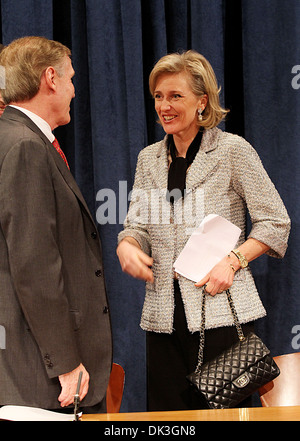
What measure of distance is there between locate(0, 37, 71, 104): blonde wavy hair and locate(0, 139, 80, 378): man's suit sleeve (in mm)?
225

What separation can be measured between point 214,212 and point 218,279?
0.23m

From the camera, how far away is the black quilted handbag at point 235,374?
1.70 metres

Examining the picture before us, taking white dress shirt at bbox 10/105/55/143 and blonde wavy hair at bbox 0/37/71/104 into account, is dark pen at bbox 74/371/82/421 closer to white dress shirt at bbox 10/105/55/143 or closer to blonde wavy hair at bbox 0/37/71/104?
white dress shirt at bbox 10/105/55/143

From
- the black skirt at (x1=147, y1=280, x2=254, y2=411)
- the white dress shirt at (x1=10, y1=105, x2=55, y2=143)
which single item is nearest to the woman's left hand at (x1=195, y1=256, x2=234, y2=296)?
the black skirt at (x1=147, y1=280, x2=254, y2=411)

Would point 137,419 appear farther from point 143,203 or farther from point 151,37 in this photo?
point 151,37

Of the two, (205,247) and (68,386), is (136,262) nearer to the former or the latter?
(205,247)

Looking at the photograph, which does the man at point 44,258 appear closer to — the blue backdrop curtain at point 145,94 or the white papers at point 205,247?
the white papers at point 205,247

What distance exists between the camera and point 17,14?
269cm

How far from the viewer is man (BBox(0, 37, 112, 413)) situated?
141cm

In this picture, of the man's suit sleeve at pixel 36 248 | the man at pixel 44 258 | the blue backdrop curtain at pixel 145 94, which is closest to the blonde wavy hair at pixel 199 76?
the man at pixel 44 258

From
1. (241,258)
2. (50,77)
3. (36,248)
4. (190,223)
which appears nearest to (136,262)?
(190,223)
